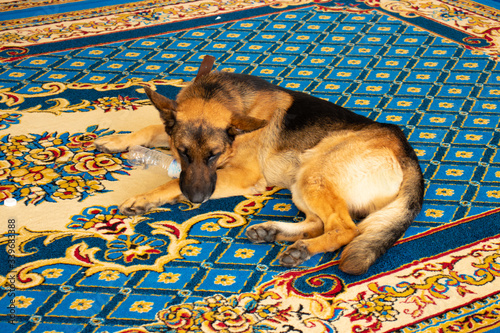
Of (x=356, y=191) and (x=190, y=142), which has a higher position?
(x=190, y=142)

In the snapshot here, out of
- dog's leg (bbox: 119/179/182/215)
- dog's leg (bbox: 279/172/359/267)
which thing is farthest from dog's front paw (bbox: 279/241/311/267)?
dog's leg (bbox: 119/179/182/215)

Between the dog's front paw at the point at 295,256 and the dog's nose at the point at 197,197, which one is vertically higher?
the dog's nose at the point at 197,197

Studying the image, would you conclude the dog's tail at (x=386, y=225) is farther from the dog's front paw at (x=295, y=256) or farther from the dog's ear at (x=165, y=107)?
the dog's ear at (x=165, y=107)

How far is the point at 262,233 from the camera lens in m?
3.69

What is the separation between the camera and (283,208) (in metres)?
4.07

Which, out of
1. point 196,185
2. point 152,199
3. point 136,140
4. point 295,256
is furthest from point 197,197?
point 136,140

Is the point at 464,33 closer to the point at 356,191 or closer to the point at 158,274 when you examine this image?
the point at 356,191

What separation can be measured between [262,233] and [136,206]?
90cm

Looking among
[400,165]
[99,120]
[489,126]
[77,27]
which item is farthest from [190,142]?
[77,27]

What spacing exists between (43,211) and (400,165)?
246 cm

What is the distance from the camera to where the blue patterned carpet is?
10.4 ft

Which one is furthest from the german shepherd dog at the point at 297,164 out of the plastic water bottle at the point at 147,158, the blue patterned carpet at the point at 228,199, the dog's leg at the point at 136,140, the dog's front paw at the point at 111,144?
the dog's front paw at the point at 111,144

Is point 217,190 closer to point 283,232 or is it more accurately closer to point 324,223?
point 283,232

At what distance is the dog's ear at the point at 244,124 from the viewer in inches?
146
